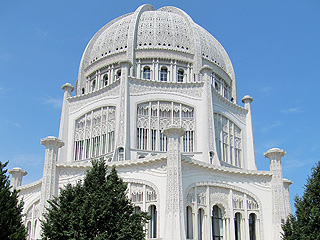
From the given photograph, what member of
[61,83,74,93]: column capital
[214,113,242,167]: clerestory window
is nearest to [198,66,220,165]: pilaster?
[214,113,242,167]: clerestory window

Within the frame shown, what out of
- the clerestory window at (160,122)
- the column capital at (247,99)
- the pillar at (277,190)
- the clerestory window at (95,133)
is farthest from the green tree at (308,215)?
the column capital at (247,99)

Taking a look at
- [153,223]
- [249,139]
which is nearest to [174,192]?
[153,223]

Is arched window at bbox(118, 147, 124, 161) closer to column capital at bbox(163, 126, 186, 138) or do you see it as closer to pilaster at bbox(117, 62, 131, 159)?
pilaster at bbox(117, 62, 131, 159)

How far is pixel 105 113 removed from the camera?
43.8m

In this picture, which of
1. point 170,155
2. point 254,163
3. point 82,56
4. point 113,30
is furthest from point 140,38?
point 170,155

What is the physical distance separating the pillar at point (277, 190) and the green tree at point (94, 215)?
12663 millimetres

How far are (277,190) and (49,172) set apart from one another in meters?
17.7

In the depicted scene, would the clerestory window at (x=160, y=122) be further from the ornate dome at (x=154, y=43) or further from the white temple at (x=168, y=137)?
the ornate dome at (x=154, y=43)

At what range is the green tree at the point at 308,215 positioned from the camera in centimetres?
2648

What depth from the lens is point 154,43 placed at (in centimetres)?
4903

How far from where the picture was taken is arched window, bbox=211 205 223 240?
1307 inches

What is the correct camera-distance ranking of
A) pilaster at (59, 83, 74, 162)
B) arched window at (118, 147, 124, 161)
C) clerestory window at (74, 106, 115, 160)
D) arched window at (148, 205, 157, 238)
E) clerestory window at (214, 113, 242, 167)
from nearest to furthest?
arched window at (148, 205, 157, 238)
arched window at (118, 147, 124, 161)
clerestory window at (74, 106, 115, 160)
clerestory window at (214, 113, 242, 167)
pilaster at (59, 83, 74, 162)

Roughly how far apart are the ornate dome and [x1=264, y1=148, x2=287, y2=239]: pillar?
53.2 feet

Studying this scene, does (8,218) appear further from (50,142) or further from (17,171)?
(17,171)
